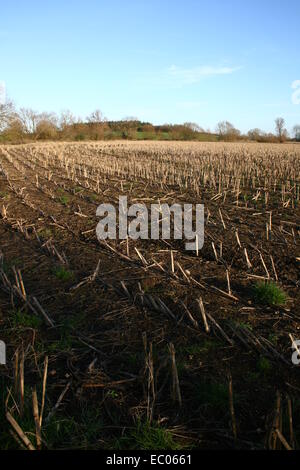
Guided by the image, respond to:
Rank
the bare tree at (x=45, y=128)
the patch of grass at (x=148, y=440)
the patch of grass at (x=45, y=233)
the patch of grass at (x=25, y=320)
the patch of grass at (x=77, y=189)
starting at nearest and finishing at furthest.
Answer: the patch of grass at (x=148, y=440) < the patch of grass at (x=25, y=320) < the patch of grass at (x=45, y=233) < the patch of grass at (x=77, y=189) < the bare tree at (x=45, y=128)

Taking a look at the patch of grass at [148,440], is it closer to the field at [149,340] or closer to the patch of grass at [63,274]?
the field at [149,340]

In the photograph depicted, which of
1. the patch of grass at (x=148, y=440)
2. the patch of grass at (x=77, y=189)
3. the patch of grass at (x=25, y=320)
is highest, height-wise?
the patch of grass at (x=77, y=189)

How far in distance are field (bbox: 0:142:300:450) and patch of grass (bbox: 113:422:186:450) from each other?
0.03 feet

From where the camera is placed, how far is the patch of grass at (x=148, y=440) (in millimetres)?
2627

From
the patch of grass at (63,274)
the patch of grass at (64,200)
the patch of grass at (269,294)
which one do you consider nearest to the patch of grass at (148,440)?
the patch of grass at (269,294)

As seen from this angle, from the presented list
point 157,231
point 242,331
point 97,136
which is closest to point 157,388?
point 242,331

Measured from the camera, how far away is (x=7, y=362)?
11.7ft

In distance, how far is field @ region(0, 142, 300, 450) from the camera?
2754mm

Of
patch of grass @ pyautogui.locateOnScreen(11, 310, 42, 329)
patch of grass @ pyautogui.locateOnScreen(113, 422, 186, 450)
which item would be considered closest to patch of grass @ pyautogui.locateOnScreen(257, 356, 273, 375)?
patch of grass @ pyautogui.locateOnScreen(113, 422, 186, 450)

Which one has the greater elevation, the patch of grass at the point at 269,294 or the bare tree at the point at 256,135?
the bare tree at the point at 256,135

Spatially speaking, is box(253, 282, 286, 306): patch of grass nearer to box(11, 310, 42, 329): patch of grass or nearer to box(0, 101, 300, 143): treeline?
box(11, 310, 42, 329): patch of grass

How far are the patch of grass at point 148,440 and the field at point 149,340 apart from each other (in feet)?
0.03

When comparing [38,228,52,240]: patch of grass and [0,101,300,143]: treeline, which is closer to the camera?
[38,228,52,240]: patch of grass
